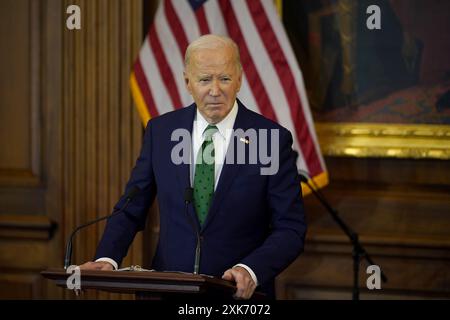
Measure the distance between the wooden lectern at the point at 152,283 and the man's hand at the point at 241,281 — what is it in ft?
0.08

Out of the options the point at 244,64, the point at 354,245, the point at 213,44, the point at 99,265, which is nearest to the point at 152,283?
the point at 99,265

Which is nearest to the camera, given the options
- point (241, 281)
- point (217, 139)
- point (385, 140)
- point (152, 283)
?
point (152, 283)

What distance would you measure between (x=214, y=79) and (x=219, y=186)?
1.20 ft

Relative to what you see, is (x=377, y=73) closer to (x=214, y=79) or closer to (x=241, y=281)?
(x=214, y=79)

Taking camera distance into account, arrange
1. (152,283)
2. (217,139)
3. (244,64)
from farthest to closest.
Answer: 1. (244,64)
2. (217,139)
3. (152,283)

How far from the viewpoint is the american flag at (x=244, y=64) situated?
5254mm

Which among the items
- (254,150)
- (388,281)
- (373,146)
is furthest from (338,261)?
→ (254,150)

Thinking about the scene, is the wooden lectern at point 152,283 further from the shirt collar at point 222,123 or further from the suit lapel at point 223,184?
the shirt collar at point 222,123

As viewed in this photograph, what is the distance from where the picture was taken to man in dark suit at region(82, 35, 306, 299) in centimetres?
333

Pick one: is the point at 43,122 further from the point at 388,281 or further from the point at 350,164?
the point at 388,281

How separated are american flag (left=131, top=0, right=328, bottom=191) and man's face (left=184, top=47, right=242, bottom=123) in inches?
73.2

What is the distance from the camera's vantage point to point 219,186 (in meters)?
3.35

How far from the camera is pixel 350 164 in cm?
560

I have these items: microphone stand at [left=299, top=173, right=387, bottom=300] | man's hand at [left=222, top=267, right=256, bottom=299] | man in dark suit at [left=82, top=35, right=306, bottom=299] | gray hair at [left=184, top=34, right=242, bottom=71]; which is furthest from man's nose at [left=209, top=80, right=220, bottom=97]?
microphone stand at [left=299, top=173, right=387, bottom=300]
